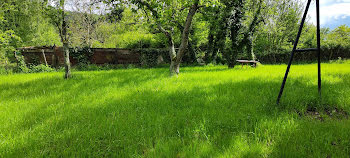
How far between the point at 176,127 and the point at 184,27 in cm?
675

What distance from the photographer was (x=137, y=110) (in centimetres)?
378

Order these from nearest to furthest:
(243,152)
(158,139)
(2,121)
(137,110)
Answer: (243,152) → (158,139) → (2,121) → (137,110)

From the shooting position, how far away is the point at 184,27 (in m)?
8.59

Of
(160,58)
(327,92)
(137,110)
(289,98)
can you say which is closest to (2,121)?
(137,110)

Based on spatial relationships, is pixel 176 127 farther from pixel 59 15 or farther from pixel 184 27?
pixel 59 15

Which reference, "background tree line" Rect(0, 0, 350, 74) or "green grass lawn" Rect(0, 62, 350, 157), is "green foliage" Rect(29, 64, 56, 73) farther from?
"green grass lawn" Rect(0, 62, 350, 157)

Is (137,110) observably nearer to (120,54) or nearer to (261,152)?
(261,152)

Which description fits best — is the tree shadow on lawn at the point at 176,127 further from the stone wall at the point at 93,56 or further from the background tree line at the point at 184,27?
the stone wall at the point at 93,56

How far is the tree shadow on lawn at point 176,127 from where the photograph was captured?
2.26 m

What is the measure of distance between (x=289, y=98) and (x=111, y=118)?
14.1 feet

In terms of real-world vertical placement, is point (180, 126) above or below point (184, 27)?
below

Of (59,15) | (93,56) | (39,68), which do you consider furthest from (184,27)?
(39,68)

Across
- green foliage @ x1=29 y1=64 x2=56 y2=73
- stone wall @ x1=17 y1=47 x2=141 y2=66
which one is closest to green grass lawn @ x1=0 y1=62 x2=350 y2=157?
green foliage @ x1=29 y1=64 x2=56 y2=73

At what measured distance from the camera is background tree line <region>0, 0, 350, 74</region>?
847 cm
